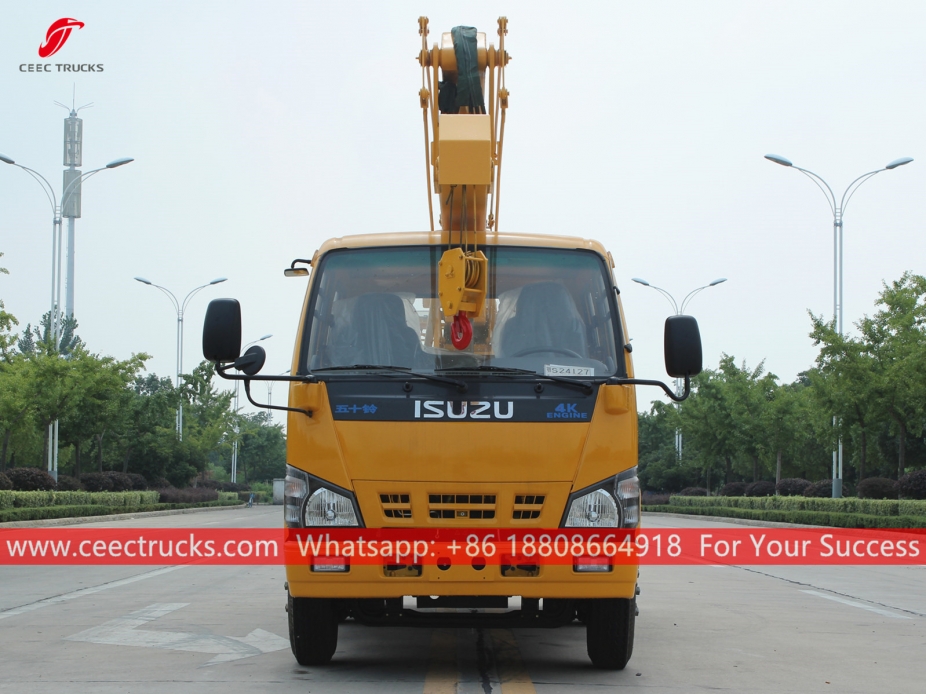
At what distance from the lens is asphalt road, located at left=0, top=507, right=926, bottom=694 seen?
670 cm

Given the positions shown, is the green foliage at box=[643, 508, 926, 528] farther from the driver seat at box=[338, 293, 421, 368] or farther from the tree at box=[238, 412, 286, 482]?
the tree at box=[238, 412, 286, 482]

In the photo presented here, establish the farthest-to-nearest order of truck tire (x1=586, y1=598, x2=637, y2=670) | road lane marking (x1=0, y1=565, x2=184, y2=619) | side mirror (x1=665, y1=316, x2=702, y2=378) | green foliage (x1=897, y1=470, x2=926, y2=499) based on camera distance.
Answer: green foliage (x1=897, y1=470, x2=926, y2=499) → road lane marking (x1=0, y1=565, x2=184, y2=619) → truck tire (x1=586, y1=598, x2=637, y2=670) → side mirror (x1=665, y1=316, x2=702, y2=378)

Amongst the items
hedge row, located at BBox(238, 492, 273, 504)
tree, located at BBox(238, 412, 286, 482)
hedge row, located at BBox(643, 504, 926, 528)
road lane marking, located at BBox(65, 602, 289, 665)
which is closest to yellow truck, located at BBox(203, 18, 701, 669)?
road lane marking, located at BBox(65, 602, 289, 665)

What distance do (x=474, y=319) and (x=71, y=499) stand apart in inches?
1306

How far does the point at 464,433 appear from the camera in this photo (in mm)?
6430

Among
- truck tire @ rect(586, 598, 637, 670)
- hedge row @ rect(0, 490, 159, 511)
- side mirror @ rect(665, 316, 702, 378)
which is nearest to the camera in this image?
side mirror @ rect(665, 316, 702, 378)

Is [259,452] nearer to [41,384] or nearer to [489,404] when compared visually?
[41,384]

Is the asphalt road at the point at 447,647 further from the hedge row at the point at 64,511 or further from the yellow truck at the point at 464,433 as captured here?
the hedge row at the point at 64,511

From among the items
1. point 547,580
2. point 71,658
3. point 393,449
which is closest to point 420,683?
point 547,580

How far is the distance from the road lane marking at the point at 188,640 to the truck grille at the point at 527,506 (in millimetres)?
2380

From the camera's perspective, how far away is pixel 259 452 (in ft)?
389

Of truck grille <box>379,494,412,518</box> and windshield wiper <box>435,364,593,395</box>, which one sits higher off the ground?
windshield wiper <box>435,364,593,395</box>

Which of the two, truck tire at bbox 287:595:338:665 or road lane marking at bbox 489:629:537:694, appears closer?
road lane marking at bbox 489:629:537:694

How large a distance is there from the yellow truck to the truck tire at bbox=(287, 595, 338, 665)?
1 cm
